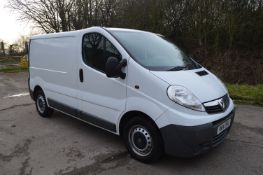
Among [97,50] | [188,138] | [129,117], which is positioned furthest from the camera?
[97,50]

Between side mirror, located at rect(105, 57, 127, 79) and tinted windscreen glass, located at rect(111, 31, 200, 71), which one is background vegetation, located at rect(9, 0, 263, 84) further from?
side mirror, located at rect(105, 57, 127, 79)

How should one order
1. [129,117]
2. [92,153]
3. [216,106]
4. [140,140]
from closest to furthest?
[216,106]
[140,140]
[129,117]
[92,153]

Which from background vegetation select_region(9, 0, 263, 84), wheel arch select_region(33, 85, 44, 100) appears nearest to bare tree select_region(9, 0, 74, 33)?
background vegetation select_region(9, 0, 263, 84)

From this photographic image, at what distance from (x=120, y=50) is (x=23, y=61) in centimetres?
1858

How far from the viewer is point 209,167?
3.66 m

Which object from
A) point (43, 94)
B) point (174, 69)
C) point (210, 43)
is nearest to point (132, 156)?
point (174, 69)

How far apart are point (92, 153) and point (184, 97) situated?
5.70 feet

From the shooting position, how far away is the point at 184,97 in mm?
3357

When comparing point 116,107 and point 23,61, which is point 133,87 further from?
point 23,61

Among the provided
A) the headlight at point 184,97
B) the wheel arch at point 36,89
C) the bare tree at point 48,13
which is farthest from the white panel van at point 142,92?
the bare tree at point 48,13

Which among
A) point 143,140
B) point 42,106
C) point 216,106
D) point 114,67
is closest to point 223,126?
point 216,106

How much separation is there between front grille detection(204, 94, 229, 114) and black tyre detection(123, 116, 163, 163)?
2.34ft

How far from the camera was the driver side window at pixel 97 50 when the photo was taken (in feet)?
13.4

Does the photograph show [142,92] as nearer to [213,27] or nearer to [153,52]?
[153,52]
